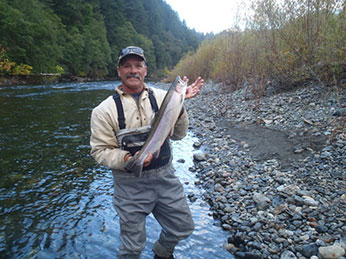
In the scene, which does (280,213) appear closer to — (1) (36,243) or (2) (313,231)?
(2) (313,231)

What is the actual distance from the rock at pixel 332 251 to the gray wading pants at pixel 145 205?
4.89 ft

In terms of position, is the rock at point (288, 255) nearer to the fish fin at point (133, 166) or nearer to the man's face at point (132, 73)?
the fish fin at point (133, 166)

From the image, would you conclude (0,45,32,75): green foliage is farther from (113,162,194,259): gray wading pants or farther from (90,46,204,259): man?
(113,162,194,259): gray wading pants

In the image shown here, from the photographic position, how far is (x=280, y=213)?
12.4 ft

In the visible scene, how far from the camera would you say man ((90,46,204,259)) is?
102 inches

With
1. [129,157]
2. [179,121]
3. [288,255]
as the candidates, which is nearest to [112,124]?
[129,157]

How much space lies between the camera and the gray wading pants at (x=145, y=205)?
8.86 ft

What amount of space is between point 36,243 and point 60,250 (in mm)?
416

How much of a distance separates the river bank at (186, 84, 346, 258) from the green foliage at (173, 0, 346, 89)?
0.88 metres

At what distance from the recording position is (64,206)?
4633 mm

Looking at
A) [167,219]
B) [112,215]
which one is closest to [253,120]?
[112,215]

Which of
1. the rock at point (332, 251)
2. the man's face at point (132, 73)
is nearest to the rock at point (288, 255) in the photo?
the rock at point (332, 251)

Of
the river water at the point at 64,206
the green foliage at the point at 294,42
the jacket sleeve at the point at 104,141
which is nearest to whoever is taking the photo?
the jacket sleeve at the point at 104,141

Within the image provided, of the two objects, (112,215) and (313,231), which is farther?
(112,215)
